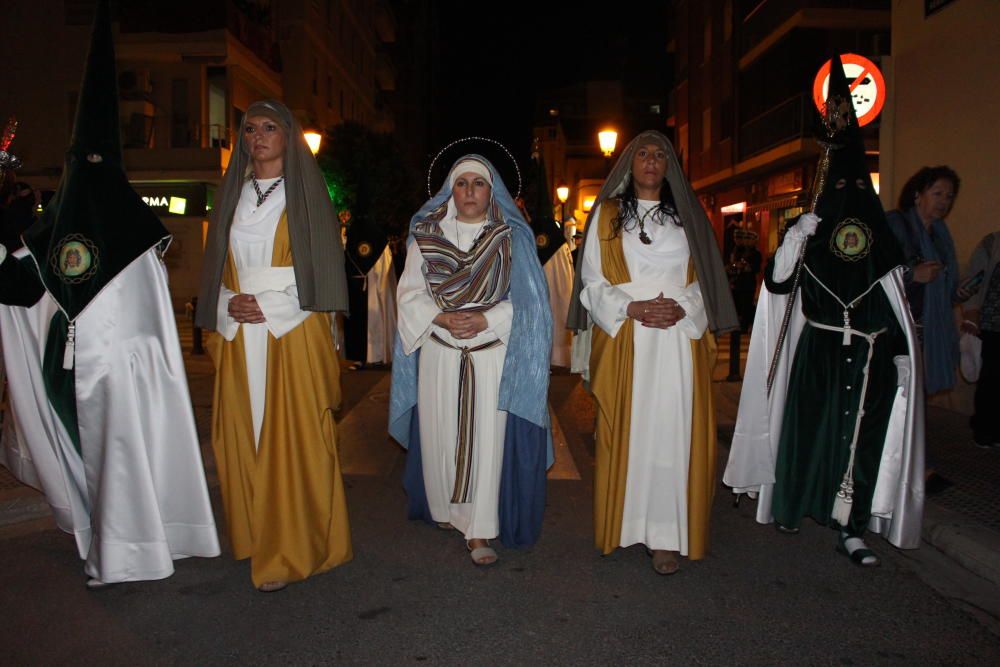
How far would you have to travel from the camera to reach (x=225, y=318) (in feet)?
13.5

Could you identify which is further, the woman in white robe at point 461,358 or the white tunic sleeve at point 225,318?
the woman in white robe at point 461,358

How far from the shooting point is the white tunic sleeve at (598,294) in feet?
14.2

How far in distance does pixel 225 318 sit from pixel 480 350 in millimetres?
1306

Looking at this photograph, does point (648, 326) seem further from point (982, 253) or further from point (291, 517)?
point (982, 253)

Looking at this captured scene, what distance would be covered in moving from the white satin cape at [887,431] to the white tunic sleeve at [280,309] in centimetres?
250

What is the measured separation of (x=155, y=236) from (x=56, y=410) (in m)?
0.97

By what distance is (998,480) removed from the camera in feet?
18.7

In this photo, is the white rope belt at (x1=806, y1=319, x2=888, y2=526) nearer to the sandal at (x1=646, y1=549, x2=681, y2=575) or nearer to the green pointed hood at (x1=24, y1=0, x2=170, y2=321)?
the sandal at (x1=646, y1=549, x2=681, y2=575)

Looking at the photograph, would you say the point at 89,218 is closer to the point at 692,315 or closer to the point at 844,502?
the point at 692,315

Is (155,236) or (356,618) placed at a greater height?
(155,236)

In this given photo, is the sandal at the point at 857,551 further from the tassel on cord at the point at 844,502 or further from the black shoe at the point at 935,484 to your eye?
the black shoe at the point at 935,484

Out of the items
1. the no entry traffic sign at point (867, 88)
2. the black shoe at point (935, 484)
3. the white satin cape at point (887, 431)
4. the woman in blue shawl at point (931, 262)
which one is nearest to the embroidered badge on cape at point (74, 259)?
the white satin cape at point (887, 431)

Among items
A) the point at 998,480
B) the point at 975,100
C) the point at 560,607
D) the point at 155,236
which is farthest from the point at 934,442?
the point at 155,236

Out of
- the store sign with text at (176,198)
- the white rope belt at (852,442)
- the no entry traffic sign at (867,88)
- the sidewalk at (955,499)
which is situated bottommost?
the sidewalk at (955,499)
